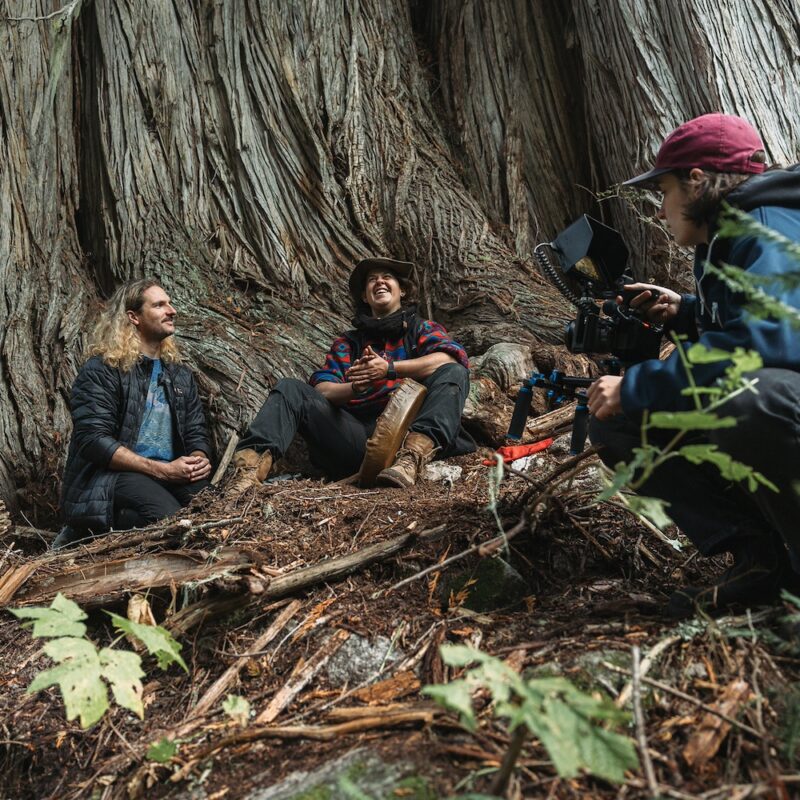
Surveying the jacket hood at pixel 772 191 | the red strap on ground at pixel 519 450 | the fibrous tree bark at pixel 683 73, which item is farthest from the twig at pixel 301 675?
the fibrous tree bark at pixel 683 73

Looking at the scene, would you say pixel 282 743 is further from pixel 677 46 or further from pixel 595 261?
pixel 677 46

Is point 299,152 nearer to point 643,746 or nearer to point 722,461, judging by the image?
point 722,461

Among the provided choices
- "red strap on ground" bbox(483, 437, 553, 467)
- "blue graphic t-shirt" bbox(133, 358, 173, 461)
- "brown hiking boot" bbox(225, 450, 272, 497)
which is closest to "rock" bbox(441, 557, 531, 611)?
"red strap on ground" bbox(483, 437, 553, 467)

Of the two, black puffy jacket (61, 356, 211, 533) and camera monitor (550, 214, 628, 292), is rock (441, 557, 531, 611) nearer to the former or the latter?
camera monitor (550, 214, 628, 292)

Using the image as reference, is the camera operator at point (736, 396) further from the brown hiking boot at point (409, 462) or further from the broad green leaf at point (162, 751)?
the brown hiking boot at point (409, 462)

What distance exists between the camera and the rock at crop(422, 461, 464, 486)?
3859 mm

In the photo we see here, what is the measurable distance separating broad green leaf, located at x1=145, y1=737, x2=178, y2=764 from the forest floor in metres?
0.03

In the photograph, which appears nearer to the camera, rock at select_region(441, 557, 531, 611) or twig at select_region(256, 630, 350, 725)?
twig at select_region(256, 630, 350, 725)

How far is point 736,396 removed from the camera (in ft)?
5.74

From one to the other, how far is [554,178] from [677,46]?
4.49ft

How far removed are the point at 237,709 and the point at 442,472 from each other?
213 centimetres

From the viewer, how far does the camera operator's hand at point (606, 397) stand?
1994mm

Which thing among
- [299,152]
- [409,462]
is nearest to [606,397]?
[409,462]

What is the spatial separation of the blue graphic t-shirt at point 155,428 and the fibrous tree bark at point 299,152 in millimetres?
308
